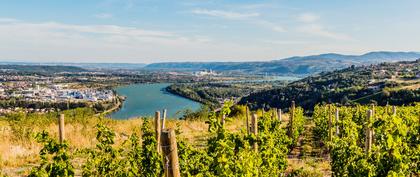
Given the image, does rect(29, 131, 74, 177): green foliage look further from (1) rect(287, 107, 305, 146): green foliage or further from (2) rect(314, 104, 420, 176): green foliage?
(1) rect(287, 107, 305, 146): green foliage

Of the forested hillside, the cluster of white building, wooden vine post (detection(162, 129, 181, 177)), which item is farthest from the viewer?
the cluster of white building

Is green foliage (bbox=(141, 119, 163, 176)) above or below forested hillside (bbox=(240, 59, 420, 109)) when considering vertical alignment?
above

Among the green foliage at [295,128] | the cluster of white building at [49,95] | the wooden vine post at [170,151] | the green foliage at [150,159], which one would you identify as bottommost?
the cluster of white building at [49,95]

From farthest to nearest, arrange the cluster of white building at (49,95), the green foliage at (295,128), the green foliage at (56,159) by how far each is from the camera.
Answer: the cluster of white building at (49,95) < the green foliage at (295,128) < the green foliage at (56,159)

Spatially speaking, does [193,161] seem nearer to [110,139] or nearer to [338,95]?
[110,139]

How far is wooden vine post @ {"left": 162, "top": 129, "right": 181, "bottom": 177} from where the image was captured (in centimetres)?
403

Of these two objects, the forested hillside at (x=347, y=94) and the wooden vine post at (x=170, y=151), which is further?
the forested hillside at (x=347, y=94)

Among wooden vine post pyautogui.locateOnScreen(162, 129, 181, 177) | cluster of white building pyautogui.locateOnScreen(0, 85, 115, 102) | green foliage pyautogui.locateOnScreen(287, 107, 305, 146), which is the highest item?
wooden vine post pyautogui.locateOnScreen(162, 129, 181, 177)

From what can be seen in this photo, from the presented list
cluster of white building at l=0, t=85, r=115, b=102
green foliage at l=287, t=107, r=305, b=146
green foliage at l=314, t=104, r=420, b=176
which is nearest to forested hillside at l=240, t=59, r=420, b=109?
green foliage at l=287, t=107, r=305, b=146

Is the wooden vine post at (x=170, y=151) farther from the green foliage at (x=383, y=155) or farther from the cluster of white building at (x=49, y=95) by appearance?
the cluster of white building at (x=49, y=95)

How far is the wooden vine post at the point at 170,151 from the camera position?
4031mm

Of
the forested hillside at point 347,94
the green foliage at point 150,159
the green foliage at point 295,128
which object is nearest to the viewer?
the green foliage at point 150,159

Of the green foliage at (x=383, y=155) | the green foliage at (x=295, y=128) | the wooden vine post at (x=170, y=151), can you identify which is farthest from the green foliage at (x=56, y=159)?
the green foliage at (x=295, y=128)

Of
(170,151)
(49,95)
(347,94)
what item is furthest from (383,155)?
(49,95)
